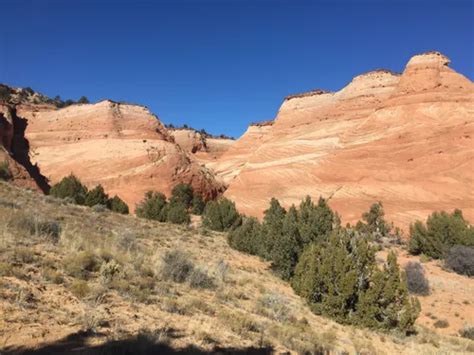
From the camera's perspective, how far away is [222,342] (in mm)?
6043

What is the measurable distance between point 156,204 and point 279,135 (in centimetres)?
3273

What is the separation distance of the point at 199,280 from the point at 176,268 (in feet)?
1.86

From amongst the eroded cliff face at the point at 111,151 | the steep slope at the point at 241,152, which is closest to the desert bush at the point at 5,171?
the eroded cliff face at the point at 111,151

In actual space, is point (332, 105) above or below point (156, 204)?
above

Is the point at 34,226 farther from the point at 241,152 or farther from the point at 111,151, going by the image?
the point at 241,152

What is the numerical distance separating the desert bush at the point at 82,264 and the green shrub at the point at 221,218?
24562mm

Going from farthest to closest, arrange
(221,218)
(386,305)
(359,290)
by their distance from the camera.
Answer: (221,218), (359,290), (386,305)

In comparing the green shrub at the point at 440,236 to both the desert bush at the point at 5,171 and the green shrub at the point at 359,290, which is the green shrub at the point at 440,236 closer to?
the green shrub at the point at 359,290

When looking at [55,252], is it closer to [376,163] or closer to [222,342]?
[222,342]

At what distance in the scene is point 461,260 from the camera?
2380cm

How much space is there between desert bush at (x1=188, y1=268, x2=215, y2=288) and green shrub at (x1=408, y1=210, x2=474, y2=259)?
70.5ft

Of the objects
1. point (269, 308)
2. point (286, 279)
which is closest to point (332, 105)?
point (286, 279)

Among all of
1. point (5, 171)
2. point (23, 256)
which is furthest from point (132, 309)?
point (5, 171)

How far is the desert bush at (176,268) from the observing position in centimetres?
927
